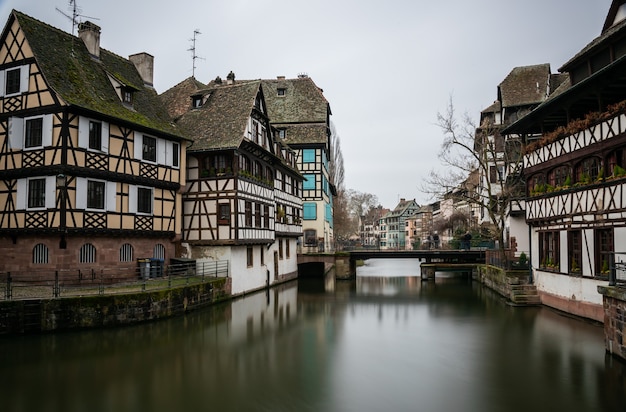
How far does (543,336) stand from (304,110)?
3346 centimetres

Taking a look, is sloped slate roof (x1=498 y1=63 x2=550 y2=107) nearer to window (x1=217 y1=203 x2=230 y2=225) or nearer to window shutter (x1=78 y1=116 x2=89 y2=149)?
window (x1=217 y1=203 x2=230 y2=225)

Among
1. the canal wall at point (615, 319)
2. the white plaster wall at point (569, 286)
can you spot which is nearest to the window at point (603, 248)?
the white plaster wall at point (569, 286)

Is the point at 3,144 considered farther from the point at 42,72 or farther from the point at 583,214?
the point at 583,214

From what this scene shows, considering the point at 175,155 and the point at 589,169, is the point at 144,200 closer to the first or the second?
the point at 175,155

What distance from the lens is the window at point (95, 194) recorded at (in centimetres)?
1967

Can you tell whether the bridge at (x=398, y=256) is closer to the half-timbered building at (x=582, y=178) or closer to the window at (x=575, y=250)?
the half-timbered building at (x=582, y=178)

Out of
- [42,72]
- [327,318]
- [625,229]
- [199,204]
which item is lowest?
[327,318]

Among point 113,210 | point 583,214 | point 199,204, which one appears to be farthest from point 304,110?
point 583,214

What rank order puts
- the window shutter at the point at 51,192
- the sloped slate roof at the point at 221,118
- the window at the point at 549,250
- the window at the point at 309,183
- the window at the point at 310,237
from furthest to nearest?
the window at the point at 309,183
the window at the point at 310,237
the sloped slate roof at the point at 221,118
the window at the point at 549,250
the window shutter at the point at 51,192

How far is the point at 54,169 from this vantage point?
18547mm

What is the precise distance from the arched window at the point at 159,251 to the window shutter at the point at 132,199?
8.49 feet

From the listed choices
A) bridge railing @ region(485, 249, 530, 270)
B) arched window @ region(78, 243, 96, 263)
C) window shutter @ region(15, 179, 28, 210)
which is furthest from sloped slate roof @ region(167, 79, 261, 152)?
bridge railing @ region(485, 249, 530, 270)

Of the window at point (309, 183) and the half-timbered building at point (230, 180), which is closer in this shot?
the half-timbered building at point (230, 180)

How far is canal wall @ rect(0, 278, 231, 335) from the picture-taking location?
1546 cm
